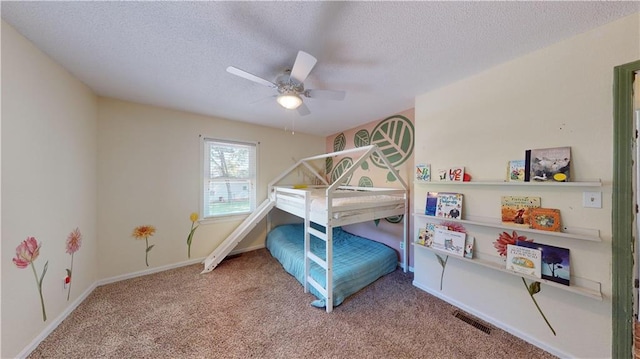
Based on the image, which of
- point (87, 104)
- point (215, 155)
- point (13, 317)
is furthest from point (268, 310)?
point (87, 104)

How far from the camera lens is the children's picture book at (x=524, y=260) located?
5.04 feet

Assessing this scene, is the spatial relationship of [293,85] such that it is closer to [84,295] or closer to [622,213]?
[622,213]

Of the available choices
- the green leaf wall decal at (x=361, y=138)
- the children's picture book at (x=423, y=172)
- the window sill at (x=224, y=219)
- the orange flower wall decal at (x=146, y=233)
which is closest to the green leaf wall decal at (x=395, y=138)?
the green leaf wall decal at (x=361, y=138)

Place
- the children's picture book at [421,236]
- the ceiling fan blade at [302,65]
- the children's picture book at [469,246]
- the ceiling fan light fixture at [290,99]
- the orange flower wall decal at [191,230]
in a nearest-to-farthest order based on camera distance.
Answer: the ceiling fan blade at [302,65] → the ceiling fan light fixture at [290,99] → the children's picture book at [469,246] → the children's picture book at [421,236] → the orange flower wall decal at [191,230]

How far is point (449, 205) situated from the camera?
2.06 m

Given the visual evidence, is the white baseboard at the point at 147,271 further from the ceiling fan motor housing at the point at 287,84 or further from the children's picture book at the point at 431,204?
the children's picture book at the point at 431,204

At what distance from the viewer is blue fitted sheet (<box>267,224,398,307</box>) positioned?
7.06ft

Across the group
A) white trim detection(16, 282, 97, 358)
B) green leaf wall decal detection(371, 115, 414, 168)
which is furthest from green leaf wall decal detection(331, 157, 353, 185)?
white trim detection(16, 282, 97, 358)

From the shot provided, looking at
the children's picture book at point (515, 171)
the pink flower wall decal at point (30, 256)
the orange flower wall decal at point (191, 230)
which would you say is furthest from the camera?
the orange flower wall decal at point (191, 230)

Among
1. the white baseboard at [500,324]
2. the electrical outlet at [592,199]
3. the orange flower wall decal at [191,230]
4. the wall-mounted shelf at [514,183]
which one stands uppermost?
the wall-mounted shelf at [514,183]

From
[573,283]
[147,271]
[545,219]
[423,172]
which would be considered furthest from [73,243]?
[573,283]

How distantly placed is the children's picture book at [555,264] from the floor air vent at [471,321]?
2.17ft

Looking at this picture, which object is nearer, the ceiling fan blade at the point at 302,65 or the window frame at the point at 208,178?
the ceiling fan blade at the point at 302,65

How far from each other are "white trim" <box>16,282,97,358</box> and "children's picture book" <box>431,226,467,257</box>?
3.51 m
